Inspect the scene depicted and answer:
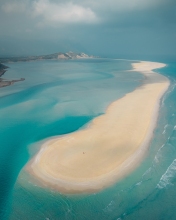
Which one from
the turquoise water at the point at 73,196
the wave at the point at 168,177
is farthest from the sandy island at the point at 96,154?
the wave at the point at 168,177

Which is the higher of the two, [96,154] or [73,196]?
[96,154]

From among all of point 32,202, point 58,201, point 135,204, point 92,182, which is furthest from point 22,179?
point 135,204

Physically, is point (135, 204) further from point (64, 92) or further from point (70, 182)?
point (64, 92)

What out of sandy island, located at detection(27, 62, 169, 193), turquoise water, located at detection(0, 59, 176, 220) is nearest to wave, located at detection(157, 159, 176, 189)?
turquoise water, located at detection(0, 59, 176, 220)

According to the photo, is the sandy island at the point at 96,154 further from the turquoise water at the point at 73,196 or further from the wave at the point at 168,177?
the wave at the point at 168,177

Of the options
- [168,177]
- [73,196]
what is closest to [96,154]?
[73,196]

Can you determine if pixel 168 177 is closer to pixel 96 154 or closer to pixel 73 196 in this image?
pixel 96 154

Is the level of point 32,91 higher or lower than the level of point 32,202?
higher

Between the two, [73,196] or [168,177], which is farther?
[168,177]

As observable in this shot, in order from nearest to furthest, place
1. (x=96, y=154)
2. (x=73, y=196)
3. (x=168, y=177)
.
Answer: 1. (x=73, y=196)
2. (x=168, y=177)
3. (x=96, y=154)
